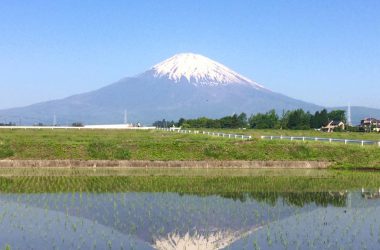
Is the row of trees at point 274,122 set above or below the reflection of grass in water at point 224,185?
above

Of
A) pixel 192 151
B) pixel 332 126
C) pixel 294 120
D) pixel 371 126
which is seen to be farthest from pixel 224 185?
pixel 371 126

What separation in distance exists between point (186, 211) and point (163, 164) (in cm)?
1781

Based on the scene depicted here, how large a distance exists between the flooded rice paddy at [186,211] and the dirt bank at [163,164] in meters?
3.87

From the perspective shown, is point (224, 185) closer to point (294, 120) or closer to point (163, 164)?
point (163, 164)

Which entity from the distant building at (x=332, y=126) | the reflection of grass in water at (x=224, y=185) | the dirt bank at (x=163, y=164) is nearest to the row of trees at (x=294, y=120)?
the distant building at (x=332, y=126)

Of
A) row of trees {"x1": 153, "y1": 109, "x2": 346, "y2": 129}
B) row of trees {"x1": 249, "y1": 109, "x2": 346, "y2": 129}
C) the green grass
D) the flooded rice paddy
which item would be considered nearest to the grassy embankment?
the green grass

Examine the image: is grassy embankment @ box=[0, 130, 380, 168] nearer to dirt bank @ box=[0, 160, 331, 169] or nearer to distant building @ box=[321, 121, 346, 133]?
dirt bank @ box=[0, 160, 331, 169]

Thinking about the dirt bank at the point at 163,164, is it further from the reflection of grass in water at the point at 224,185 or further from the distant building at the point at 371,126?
the distant building at the point at 371,126

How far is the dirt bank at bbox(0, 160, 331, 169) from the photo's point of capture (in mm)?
36312

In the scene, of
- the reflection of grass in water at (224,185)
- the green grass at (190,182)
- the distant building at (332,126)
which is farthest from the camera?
the distant building at (332,126)

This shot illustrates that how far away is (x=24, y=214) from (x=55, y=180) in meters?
9.95

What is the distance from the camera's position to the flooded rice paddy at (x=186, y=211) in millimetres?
15336

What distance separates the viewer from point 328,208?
69.1ft

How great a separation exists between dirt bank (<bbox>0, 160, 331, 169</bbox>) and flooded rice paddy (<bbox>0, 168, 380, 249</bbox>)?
387cm
